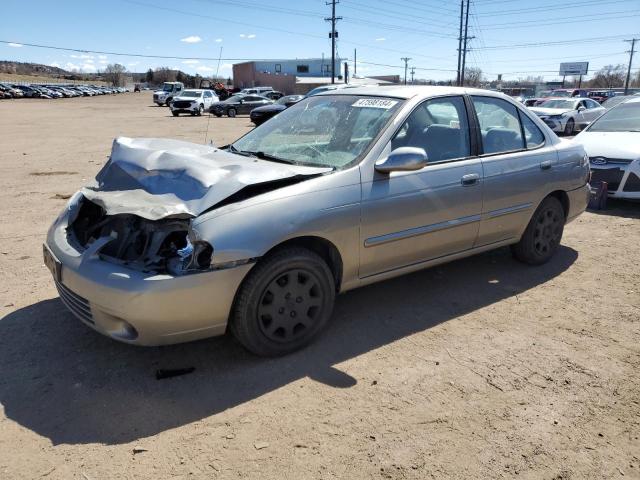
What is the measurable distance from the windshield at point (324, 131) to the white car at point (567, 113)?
55.2 feet

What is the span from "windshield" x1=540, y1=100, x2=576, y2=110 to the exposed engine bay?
2074 cm

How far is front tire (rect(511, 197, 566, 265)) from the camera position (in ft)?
16.1

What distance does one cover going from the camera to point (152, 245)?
3006 mm

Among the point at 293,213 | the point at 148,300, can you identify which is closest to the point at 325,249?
the point at 293,213

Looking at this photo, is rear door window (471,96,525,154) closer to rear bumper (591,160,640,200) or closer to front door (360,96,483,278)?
front door (360,96,483,278)

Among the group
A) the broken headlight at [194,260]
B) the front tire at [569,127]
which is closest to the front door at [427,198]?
the broken headlight at [194,260]

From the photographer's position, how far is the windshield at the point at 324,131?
146 inches

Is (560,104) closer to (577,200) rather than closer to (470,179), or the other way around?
(577,200)

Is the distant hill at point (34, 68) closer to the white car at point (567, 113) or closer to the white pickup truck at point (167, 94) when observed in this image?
the white pickup truck at point (167, 94)

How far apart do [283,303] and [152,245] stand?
2.86ft

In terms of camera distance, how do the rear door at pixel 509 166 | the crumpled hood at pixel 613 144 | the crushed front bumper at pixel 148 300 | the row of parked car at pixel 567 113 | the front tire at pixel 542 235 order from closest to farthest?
the crushed front bumper at pixel 148 300 → the rear door at pixel 509 166 → the front tire at pixel 542 235 → the crumpled hood at pixel 613 144 → the row of parked car at pixel 567 113

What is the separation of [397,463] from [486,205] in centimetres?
249

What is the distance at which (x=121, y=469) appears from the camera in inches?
92.7

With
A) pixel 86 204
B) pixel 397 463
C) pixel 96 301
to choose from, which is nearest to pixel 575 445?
pixel 397 463
